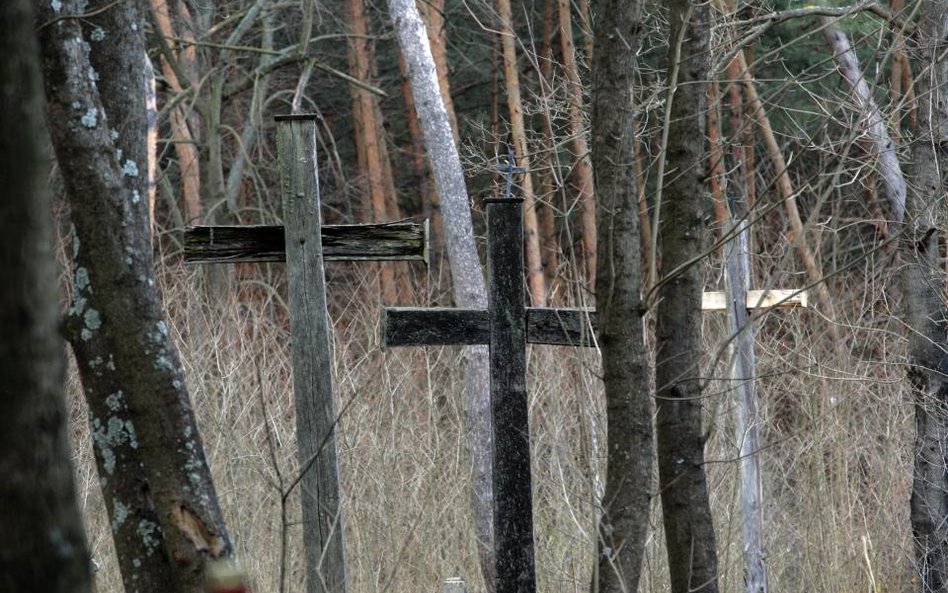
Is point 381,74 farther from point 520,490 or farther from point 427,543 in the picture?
point 520,490

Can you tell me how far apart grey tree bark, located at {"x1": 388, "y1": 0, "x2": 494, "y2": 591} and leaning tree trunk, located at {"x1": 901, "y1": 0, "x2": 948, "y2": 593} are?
9.76 ft

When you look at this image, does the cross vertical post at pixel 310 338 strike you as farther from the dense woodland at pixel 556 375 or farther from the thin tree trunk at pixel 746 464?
the thin tree trunk at pixel 746 464

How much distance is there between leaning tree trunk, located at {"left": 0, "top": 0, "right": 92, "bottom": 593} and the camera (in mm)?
1363

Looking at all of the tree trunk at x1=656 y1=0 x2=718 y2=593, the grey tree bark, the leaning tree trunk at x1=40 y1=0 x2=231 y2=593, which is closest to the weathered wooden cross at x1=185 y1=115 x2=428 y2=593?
the leaning tree trunk at x1=40 y1=0 x2=231 y2=593

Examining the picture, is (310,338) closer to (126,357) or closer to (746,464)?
(126,357)

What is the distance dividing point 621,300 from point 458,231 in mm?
6265

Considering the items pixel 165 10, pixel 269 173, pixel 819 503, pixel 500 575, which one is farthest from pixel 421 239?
pixel 269 173

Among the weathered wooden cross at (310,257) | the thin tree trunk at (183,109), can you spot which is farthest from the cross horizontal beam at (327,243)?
the thin tree trunk at (183,109)

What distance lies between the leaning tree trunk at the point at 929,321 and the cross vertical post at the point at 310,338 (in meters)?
3.95

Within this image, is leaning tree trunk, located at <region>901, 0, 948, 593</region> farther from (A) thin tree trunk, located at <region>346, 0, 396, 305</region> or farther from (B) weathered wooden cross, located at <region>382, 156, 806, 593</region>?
(A) thin tree trunk, located at <region>346, 0, 396, 305</region>

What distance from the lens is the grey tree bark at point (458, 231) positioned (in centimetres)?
880

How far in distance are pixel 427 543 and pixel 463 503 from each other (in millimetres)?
904

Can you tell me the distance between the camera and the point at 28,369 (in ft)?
4.54

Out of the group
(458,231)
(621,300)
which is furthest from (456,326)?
(458,231)
